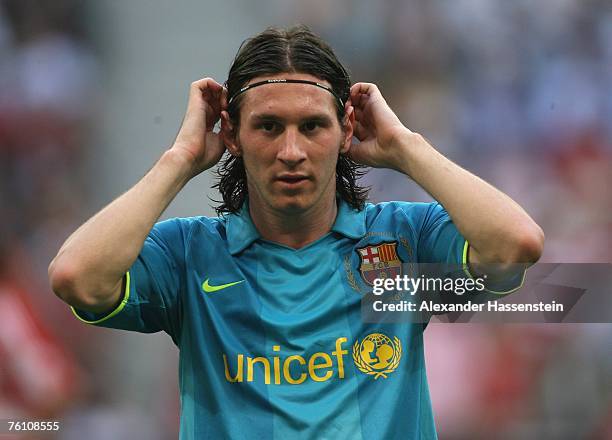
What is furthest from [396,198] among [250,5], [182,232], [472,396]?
[182,232]

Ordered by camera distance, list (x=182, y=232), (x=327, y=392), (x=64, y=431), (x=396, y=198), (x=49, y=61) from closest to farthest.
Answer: (x=327, y=392) < (x=182, y=232) < (x=64, y=431) < (x=396, y=198) < (x=49, y=61)

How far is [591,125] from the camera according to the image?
5.32 meters

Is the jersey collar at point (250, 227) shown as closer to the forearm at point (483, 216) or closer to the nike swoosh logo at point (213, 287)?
the nike swoosh logo at point (213, 287)

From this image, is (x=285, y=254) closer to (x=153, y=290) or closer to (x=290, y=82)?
(x=153, y=290)

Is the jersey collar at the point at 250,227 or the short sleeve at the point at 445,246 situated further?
the jersey collar at the point at 250,227

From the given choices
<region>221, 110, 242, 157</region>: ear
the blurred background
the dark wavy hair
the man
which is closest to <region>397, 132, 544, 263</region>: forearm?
the man

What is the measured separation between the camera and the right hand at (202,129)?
2.58 metres

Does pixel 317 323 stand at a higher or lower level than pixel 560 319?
lower

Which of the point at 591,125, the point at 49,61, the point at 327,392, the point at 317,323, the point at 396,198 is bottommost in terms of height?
the point at 327,392

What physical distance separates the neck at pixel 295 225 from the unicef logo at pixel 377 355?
1.23 feet

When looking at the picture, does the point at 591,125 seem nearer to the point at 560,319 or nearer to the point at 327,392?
the point at 560,319

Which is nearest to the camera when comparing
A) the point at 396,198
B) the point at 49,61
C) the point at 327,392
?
the point at 327,392

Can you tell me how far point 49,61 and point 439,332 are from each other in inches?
114

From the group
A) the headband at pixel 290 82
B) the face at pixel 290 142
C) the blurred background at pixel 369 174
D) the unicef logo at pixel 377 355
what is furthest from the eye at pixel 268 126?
the blurred background at pixel 369 174
